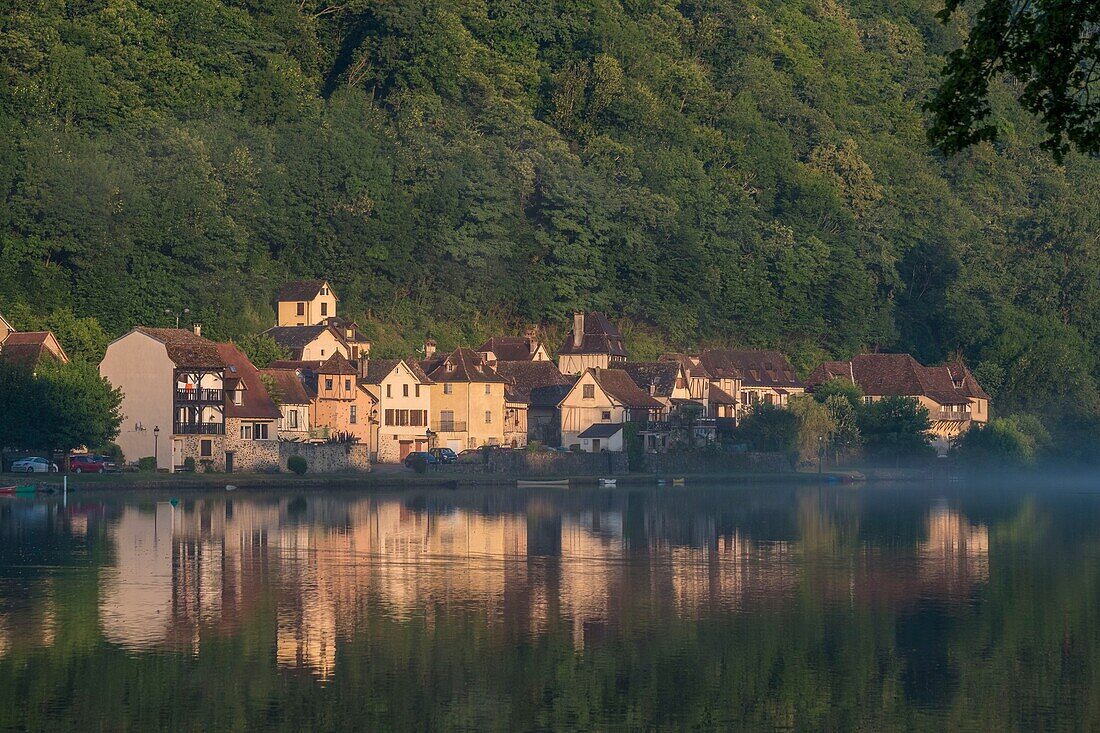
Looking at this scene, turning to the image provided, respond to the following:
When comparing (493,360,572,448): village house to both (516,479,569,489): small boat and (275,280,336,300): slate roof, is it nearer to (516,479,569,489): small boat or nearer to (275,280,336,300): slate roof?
(275,280,336,300): slate roof

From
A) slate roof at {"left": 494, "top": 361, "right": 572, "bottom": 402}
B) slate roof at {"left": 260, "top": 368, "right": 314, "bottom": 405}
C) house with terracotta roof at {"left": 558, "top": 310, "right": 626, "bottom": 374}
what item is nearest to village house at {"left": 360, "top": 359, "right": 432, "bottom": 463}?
slate roof at {"left": 260, "top": 368, "right": 314, "bottom": 405}

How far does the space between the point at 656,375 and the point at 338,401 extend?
107 feet

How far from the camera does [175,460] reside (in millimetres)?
100500

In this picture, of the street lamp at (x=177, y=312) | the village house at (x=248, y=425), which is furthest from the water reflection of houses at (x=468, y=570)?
the street lamp at (x=177, y=312)

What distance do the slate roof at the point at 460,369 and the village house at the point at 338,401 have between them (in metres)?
8.60

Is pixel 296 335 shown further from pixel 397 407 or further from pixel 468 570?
pixel 468 570

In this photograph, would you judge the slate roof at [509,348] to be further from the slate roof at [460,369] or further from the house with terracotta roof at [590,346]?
the slate roof at [460,369]

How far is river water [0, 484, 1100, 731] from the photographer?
31688 millimetres

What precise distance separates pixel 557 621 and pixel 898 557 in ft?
73.9

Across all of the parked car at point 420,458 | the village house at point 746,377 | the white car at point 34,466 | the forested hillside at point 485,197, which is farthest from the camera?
the village house at point 746,377

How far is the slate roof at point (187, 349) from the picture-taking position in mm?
102375

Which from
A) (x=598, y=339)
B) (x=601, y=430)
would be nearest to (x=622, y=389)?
(x=601, y=430)

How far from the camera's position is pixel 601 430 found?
126812 millimetres

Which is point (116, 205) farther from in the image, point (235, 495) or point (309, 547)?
point (309, 547)
